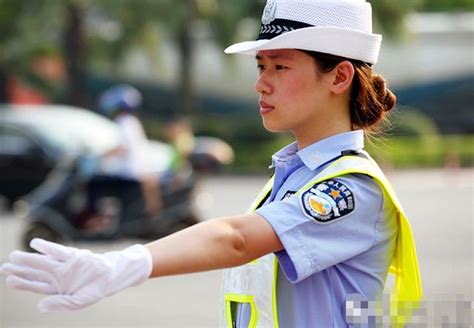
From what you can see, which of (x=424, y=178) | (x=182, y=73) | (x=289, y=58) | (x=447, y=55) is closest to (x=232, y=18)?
(x=182, y=73)

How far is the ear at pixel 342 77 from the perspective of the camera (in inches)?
89.5

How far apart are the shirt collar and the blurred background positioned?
5.13 meters

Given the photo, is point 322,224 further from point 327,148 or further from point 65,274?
point 65,274

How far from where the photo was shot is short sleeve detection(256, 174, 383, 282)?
211 cm

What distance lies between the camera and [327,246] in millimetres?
2129

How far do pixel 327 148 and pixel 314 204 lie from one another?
20cm

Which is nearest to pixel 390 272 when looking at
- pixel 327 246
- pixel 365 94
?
pixel 327 246

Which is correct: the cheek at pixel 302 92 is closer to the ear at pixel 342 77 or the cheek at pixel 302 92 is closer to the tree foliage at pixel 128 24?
the ear at pixel 342 77

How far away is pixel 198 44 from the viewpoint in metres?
28.7

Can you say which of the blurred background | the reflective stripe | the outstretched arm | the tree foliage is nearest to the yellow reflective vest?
the reflective stripe

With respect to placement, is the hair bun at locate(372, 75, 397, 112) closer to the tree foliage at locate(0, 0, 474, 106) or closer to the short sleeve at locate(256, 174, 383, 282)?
the short sleeve at locate(256, 174, 383, 282)

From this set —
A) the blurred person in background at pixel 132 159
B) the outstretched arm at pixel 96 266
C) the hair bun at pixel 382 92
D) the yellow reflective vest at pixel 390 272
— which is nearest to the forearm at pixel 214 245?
the outstretched arm at pixel 96 266

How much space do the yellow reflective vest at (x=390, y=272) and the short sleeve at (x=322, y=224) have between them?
41mm

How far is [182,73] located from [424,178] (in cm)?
764
